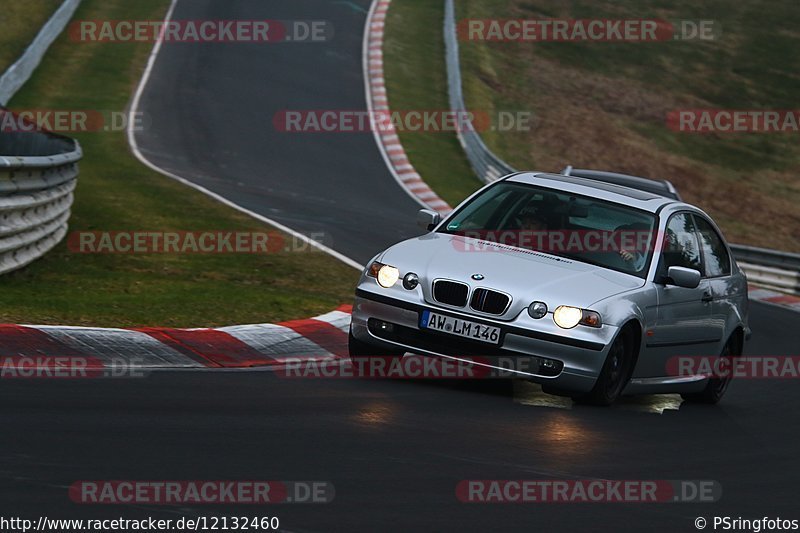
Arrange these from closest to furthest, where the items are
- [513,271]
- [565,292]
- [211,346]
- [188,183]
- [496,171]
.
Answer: [565,292]
[513,271]
[211,346]
[188,183]
[496,171]

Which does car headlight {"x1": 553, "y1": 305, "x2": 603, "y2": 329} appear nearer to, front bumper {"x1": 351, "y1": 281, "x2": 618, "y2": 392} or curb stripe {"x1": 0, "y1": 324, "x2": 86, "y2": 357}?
front bumper {"x1": 351, "y1": 281, "x2": 618, "y2": 392}

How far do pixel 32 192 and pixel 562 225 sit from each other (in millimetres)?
5748

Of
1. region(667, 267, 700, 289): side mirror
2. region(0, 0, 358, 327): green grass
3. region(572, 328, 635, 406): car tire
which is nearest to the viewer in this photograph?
region(572, 328, 635, 406): car tire

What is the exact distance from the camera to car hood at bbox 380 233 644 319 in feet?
28.6

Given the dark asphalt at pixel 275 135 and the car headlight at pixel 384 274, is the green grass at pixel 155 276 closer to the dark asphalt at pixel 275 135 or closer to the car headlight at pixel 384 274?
the dark asphalt at pixel 275 135

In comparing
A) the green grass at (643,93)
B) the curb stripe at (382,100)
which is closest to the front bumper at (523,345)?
the curb stripe at (382,100)

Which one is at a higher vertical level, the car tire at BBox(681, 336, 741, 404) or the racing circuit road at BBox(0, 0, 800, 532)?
the racing circuit road at BBox(0, 0, 800, 532)

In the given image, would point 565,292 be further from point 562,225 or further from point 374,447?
point 374,447

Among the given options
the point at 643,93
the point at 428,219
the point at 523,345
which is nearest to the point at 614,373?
the point at 523,345

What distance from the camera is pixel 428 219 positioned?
10102 millimetres

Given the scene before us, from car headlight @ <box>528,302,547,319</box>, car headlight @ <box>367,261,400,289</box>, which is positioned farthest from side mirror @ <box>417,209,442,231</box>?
car headlight @ <box>528,302,547,319</box>

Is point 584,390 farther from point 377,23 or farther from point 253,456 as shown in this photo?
point 377,23

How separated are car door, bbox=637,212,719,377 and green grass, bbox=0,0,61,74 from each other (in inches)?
867

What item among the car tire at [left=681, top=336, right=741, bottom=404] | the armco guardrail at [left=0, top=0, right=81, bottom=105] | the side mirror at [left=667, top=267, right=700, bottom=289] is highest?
the armco guardrail at [left=0, top=0, right=81, bottom=105]
